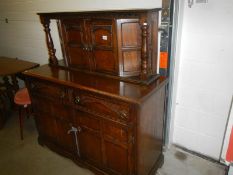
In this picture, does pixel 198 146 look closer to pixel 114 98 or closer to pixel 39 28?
pixel 114 98

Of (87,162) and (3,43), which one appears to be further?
(3,43)

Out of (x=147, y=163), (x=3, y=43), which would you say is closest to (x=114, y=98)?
(x=147, y=163)

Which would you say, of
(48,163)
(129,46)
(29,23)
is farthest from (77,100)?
(29,23)

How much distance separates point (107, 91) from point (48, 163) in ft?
4.23

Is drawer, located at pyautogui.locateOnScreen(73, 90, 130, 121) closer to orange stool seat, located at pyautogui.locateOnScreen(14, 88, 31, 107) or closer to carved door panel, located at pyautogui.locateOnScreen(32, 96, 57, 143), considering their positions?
carved door panel, located at pyautogui.locateOnScreen(32, 96, 57, 143)

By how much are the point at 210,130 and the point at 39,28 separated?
8.43ft

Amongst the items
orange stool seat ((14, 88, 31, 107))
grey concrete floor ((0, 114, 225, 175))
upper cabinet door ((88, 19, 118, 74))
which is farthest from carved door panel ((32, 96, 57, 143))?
upper cabinet door ((88, 19, 118, 74))

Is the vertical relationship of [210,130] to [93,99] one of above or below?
below

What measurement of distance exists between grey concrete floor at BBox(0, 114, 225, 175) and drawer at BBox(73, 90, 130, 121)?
2.65 feet

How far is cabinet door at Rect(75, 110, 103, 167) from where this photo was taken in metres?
1.73

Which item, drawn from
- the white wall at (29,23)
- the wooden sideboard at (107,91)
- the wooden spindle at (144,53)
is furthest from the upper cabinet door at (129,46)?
the white wall at (29,23)

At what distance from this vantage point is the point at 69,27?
1.89 meters

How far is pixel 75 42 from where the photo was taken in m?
1.92

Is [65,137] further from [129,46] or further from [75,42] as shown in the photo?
[129,46]
